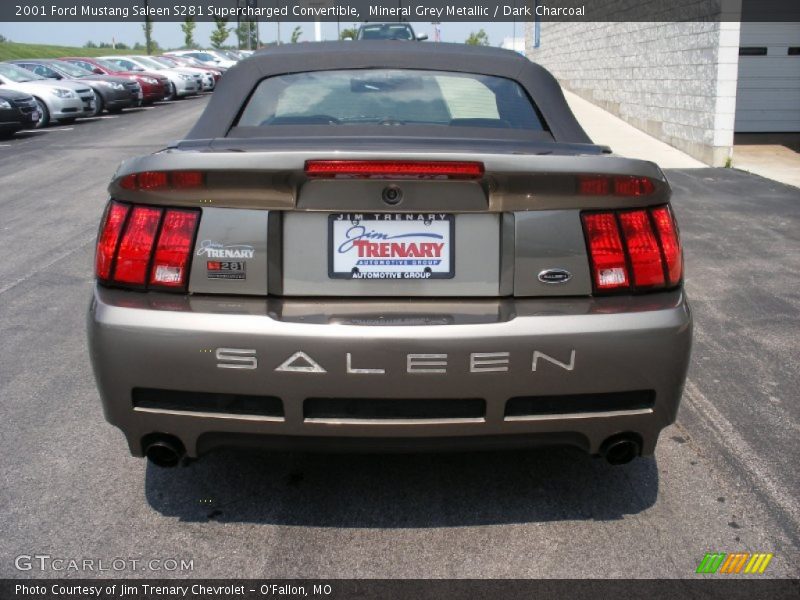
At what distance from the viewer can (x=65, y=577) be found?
2.83 metres

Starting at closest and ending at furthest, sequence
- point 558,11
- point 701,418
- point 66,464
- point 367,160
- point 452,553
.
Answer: point 367,160 → point 452,553 → point 66,464 → point 701,418 → point 558,11

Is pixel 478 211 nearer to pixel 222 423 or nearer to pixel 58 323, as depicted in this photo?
pixel 222 423

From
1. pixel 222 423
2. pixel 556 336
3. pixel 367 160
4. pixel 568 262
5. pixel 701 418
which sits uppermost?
pixel 367 160

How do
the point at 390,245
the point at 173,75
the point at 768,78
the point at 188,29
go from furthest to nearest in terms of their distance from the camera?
the point at 188,29 < the point at 173,75 < the point at 768,78 < the point at 390,245

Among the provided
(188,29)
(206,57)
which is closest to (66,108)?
(206,57)

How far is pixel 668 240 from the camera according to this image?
9.90 ft

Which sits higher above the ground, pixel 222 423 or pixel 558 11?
pixel 558 11

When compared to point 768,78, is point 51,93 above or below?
below

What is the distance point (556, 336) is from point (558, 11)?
2933 cm

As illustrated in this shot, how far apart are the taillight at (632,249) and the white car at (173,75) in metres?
29.9

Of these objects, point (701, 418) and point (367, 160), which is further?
point (701, 418)

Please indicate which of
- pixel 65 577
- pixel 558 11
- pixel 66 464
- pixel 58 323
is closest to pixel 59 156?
pixel 58 323

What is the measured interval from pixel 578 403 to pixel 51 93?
2074cm

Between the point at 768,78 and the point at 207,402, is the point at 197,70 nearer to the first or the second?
the point at 768,78
